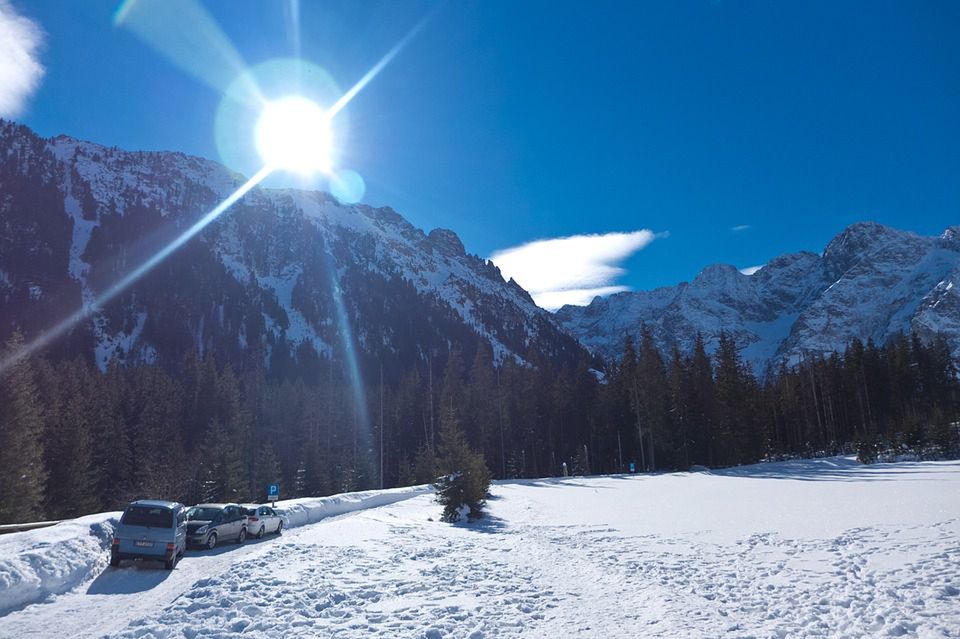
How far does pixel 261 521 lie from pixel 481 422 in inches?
1823

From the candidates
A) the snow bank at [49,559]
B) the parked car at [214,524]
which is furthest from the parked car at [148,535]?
the parked car at [214,524]

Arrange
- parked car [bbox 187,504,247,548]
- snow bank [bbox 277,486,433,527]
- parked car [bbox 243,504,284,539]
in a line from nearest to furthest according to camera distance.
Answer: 1. parked car [bbox 187,504,247,548]
2. parked car [bbox 243,504,284,539]
3. snow bank [bbox 277,486,433,527]

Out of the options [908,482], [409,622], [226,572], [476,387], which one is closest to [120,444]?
[476,387]

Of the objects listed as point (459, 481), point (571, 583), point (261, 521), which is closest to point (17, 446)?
point (261, 521)

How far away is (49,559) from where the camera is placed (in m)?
13.3

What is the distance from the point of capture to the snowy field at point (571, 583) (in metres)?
9.57

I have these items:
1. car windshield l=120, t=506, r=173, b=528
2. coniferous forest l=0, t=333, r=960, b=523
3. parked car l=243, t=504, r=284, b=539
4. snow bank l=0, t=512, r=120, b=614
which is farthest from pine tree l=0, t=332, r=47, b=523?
car windshield l=120, t=506, r=173, b=528

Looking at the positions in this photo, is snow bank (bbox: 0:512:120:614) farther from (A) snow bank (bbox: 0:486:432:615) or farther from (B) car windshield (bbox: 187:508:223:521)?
(B) car windshield (bbox: 187:508:223:521)

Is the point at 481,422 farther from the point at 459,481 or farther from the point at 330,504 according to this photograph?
the point at 459,481

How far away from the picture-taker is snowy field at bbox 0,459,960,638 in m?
9.57

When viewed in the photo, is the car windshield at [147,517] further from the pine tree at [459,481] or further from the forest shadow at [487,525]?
the pine tree at [459,481]

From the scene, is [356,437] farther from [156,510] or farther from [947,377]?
[947,377]

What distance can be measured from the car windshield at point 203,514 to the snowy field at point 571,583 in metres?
1.30

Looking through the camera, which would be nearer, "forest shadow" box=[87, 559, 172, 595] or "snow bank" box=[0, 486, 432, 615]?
"snow bank" box=[0, 486, 432, 615]
